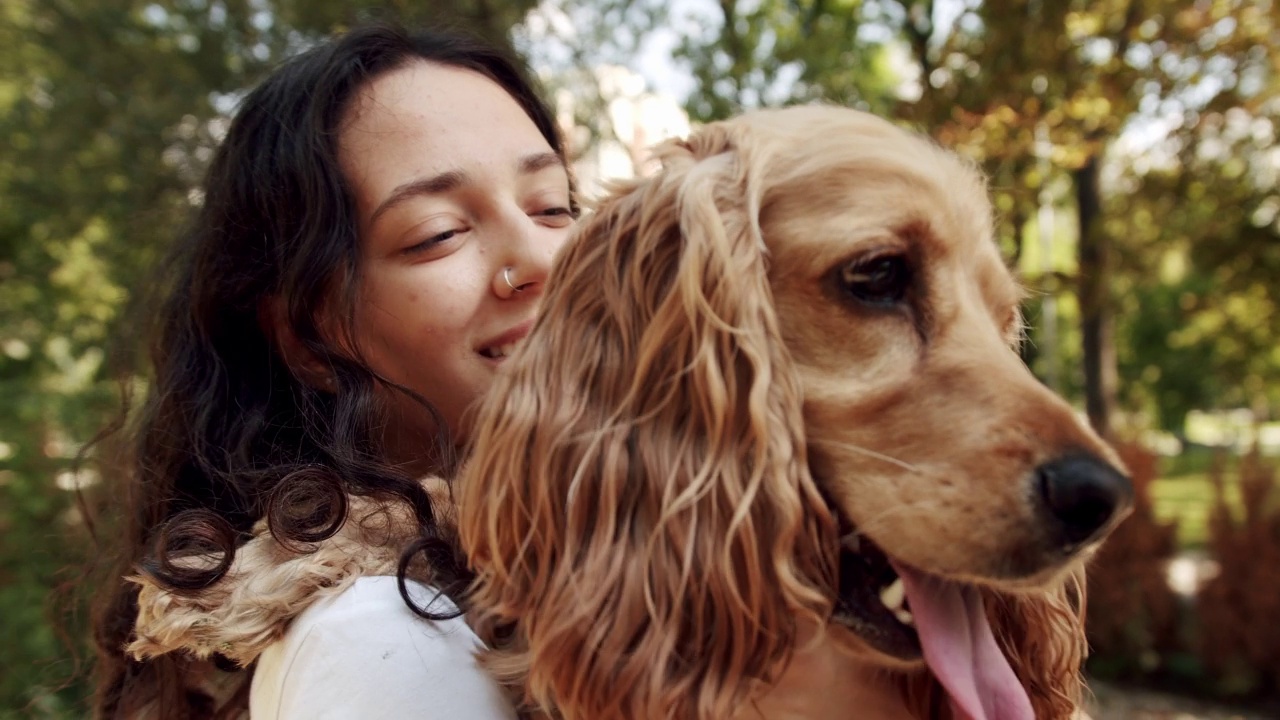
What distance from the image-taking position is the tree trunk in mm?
7234

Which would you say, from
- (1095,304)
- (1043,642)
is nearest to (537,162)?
(1043,642)

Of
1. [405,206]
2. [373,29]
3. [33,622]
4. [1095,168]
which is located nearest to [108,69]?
[33,622]

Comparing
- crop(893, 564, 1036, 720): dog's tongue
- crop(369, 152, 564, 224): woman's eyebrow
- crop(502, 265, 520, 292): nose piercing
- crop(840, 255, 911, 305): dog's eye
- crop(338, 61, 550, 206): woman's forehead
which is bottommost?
crop(893, 564, 1036, 720): dog's tongue

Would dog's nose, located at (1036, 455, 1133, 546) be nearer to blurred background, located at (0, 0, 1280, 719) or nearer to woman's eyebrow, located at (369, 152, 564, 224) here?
woman's eyebrow, located at (369, 152, 564, 224)

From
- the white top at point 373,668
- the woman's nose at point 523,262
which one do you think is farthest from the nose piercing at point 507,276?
the white top at point 373,668

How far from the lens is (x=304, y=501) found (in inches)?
77.2

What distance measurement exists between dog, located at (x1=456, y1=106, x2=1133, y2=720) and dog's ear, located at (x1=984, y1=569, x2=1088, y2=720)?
29 centimetres

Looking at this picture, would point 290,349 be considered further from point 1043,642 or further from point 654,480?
point 1043,642

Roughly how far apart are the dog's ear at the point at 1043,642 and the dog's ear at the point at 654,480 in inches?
22.7

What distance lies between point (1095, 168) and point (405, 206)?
9232mm

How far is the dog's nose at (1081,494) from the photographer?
1.51 metres

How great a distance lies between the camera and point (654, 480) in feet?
5.42

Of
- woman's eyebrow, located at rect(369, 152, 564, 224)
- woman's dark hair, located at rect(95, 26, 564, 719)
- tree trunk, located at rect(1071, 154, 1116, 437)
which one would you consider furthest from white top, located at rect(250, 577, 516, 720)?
tree trunk, located at rect(1071, 154, 1116, 437)

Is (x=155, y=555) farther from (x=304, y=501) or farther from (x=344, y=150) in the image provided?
(x=344, y=150)
